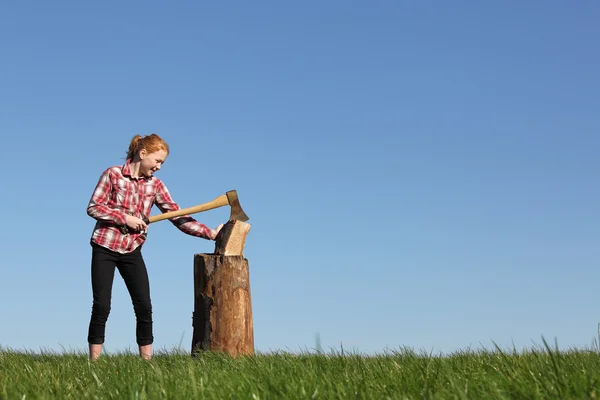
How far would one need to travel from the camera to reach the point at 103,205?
8430 mm

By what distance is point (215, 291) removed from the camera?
28.4 ft

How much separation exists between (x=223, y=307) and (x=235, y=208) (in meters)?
1.35

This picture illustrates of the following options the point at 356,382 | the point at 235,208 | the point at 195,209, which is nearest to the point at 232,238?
the point at 235,208

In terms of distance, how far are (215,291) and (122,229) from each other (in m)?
1.39

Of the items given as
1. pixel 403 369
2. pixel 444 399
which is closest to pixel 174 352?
pixel 403 369

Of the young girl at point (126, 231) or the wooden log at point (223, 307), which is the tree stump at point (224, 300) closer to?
the wooden log at point (223, 307)

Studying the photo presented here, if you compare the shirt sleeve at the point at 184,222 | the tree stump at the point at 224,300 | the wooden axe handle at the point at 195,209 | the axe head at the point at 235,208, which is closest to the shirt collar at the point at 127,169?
the shirt sleeve at the point at 184,222

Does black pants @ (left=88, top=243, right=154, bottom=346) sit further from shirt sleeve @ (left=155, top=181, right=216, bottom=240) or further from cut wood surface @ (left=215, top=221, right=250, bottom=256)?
cut wood surface @ (left=215, top=221, right=250, bottom=256)

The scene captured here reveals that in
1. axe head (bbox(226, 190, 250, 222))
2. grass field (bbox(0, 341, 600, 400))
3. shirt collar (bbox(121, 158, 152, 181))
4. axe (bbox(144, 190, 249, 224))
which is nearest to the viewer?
grass field (bbox(0, 341, 600, 400))

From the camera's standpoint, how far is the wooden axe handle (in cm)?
882

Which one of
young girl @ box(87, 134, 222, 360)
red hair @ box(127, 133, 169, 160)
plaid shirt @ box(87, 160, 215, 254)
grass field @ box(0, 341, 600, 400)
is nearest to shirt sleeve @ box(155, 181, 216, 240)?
plaid shirt @ box(87, 160, 215, 254)

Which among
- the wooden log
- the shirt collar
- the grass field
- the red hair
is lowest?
the grass field

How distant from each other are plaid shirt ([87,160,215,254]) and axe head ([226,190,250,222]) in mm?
361

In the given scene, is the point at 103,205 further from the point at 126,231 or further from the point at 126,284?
the point at 126,284
